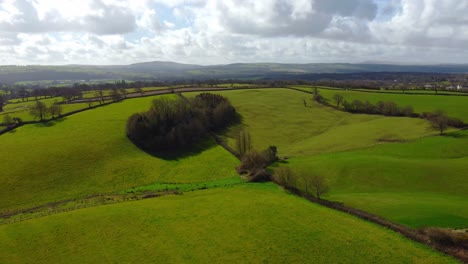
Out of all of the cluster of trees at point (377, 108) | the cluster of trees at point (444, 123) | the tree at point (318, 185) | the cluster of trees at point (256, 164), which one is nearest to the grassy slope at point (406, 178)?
the tree at point (318, 185)

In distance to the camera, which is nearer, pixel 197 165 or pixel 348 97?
pixel 197 165

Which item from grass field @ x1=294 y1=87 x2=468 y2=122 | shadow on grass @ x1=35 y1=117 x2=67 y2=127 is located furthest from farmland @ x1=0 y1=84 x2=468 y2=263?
grass field @ x1=294 y1=87 x2=468 y2=122

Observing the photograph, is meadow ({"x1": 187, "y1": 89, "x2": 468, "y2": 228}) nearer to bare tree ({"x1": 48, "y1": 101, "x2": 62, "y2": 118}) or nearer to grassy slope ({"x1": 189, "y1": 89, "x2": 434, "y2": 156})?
grassy slope ({"x1": 189, "y1": 89, "x2": 434, "y2": 156})

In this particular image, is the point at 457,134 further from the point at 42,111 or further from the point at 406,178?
the point at 42,111

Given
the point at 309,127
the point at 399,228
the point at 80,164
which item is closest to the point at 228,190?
the point at 399,228

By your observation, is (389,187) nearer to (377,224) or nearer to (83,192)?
(377,224)

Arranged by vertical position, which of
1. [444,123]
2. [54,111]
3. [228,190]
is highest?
[54,111]

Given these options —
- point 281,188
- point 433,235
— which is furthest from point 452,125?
point 433,235
